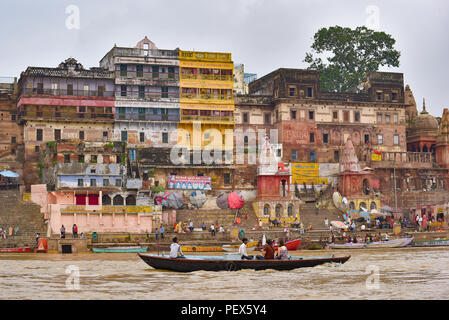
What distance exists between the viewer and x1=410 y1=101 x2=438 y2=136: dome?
68125mm

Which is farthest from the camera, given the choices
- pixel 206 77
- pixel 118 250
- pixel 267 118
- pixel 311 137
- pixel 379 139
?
pixel 379 139

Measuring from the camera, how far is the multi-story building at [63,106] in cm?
5659

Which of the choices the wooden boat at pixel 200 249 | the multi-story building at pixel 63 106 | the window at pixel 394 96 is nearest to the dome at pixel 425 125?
the window at pixel 394 96

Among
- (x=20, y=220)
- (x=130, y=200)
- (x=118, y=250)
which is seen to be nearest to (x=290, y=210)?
(x=130, y=200)

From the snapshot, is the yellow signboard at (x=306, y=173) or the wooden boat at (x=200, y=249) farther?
the yellow signboard at (x=306, y=173)

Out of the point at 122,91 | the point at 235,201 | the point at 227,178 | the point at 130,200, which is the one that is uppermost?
the point at 122,91

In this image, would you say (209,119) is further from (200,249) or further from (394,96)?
(200,249)

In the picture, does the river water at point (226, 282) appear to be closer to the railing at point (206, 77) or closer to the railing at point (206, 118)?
the railing at point (206, 118)

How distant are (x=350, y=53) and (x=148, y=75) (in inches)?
973

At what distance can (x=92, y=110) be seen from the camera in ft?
192

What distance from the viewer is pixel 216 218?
5359cm

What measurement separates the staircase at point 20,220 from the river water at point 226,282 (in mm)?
10467

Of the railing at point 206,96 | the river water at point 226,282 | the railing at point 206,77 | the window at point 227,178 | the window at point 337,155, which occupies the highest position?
the railing at point 206,77
